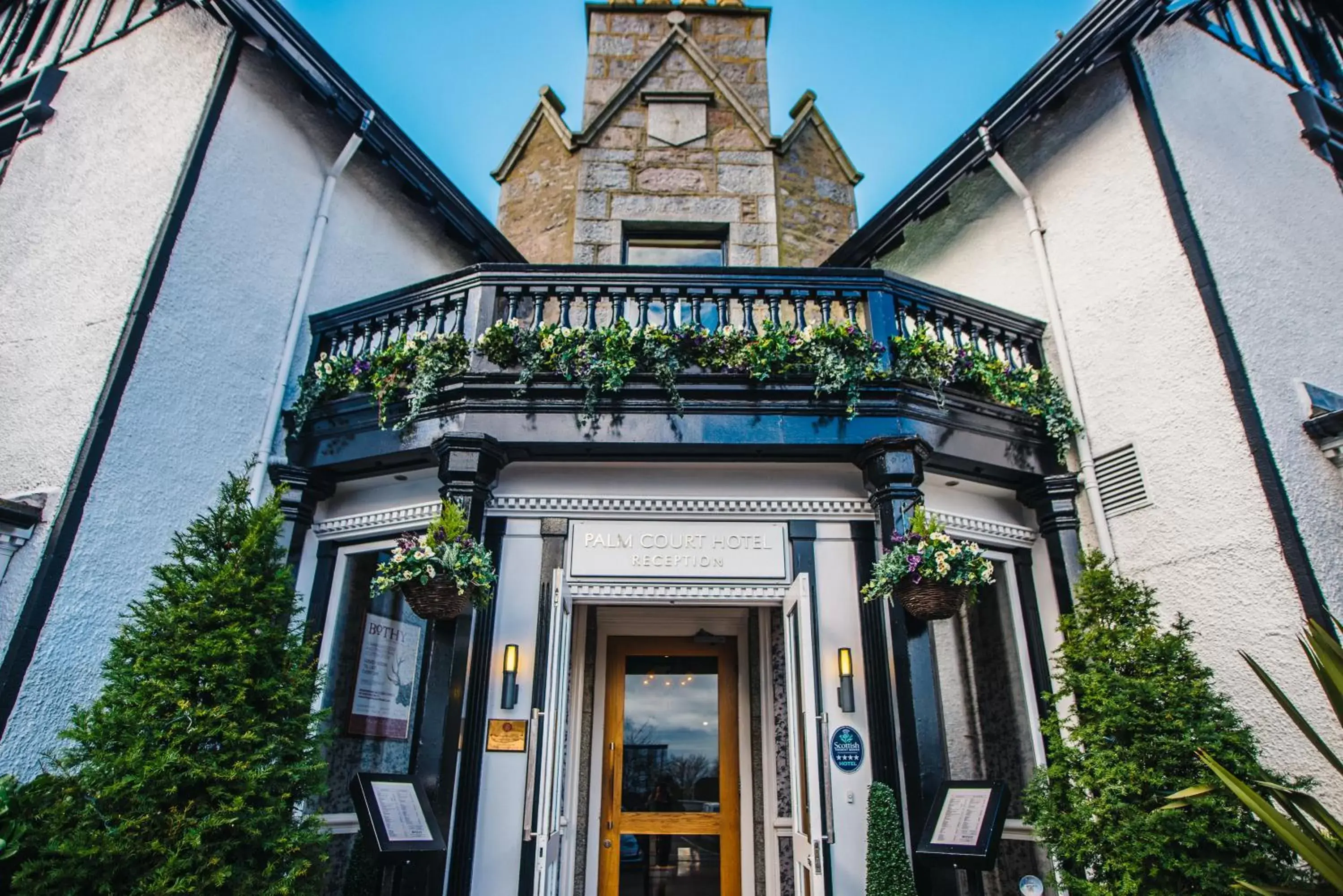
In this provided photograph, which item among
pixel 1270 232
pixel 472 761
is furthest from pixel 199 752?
pixel 1270 232

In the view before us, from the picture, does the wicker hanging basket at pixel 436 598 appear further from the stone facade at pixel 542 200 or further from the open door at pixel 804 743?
the stone facade at pixel 542 200

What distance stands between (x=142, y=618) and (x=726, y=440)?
12.0ft

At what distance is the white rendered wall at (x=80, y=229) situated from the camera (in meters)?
4.96

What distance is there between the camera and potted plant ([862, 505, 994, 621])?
4680mm

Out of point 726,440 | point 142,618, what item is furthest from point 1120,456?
point 142,618

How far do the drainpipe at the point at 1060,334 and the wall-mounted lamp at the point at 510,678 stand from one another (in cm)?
423

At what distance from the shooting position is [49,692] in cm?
435

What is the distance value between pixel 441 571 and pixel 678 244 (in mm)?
5952

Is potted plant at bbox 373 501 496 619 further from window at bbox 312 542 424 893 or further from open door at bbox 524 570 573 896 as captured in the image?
window at bbox 312 542 424 893

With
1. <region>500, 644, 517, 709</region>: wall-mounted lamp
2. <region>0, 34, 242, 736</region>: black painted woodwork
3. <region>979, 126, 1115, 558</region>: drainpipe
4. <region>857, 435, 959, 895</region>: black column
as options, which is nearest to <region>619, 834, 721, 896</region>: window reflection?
<region>500, 644, 517, 709</region>: wall-mounted lamp

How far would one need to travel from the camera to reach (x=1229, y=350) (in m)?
5.16

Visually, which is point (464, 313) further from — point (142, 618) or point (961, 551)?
point (961, 551)

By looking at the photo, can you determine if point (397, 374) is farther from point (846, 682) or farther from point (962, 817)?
point (962, 817)

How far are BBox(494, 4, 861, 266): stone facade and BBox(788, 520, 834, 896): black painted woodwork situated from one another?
4455 millimetres
